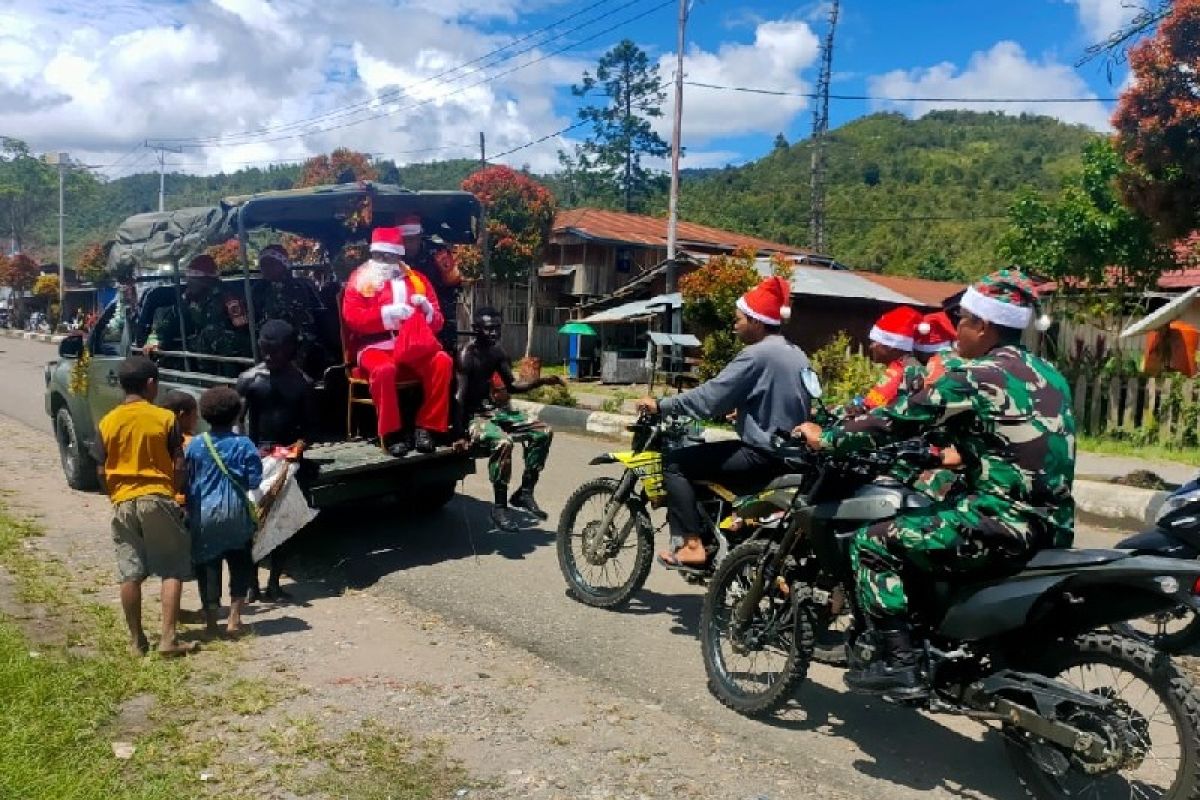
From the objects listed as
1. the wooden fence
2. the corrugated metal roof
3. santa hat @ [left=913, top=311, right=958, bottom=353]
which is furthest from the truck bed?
the corrugated metal roof

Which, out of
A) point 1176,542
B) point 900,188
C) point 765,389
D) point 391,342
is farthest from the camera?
point 900,188

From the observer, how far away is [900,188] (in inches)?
2338

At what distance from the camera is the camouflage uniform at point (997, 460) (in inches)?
137

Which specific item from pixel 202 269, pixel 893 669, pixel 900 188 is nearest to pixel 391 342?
pixel 202 269

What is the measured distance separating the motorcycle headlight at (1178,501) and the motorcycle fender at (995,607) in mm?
1019

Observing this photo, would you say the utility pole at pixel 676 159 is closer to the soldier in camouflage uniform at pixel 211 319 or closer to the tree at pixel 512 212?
the tree at pixel 512 212

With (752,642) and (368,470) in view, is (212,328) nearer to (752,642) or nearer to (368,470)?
(368,470)

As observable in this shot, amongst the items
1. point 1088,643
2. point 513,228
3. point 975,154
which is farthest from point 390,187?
point 975,154

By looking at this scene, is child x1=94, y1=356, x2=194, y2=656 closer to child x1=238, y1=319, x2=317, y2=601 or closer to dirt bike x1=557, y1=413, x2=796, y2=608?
child x1=238, y1=319, x2=317, y2=601

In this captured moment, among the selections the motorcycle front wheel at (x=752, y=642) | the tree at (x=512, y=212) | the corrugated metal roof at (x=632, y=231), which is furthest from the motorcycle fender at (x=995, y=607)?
the corrugated metal roof at (x=632, y=231)

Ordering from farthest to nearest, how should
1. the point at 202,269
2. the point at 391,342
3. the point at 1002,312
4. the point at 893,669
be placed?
the point at 202,269, the point at 391,342, the point at 893,669, the point at 1002,312

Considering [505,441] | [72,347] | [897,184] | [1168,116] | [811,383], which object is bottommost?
[505,441]

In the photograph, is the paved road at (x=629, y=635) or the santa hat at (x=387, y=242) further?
the santa hat at (x=387, y=242)

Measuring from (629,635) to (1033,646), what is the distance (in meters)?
2.38
